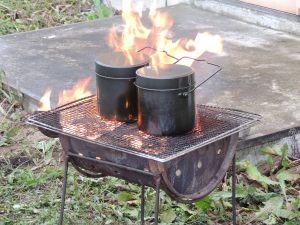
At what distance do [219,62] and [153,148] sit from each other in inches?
137

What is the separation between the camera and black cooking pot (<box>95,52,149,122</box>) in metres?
3.39

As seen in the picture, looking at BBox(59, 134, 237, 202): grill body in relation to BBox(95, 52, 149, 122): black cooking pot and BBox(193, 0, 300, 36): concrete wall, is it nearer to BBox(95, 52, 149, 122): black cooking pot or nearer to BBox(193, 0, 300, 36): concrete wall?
BBox(95, 52, 149, 122): black cooking pot

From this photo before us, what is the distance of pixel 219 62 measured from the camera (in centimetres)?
650

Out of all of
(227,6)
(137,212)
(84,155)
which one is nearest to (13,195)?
(137,212)

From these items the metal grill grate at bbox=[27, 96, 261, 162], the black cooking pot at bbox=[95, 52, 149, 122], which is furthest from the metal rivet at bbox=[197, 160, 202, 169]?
the black cooking pot at bbox=[95, 52, 149, 122]

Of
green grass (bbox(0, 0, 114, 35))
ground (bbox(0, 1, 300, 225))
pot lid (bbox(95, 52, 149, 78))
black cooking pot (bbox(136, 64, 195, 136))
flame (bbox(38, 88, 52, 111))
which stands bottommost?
ground (bbox(0, 1, 300, 225))

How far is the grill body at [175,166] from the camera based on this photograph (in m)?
3.23

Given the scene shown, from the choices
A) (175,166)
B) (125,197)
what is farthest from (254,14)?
(175,166)

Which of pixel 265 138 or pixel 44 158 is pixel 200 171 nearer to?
pixel 265 138

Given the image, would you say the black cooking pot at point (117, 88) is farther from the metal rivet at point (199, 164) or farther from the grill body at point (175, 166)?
the metal rivet at point (199, 164)

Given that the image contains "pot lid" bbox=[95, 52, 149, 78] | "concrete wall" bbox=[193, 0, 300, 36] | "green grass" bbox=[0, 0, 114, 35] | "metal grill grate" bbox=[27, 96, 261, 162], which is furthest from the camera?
"green grass" bbox=[0, 0, 114, 35]

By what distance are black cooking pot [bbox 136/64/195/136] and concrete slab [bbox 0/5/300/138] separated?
5.00ft

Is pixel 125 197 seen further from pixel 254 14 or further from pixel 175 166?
pixel 254 14

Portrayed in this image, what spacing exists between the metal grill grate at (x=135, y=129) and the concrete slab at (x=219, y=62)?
1.26 meters
